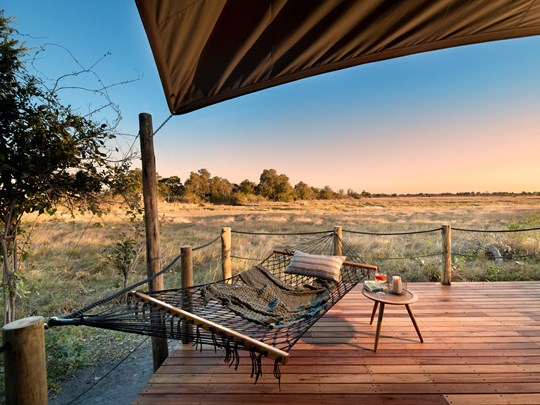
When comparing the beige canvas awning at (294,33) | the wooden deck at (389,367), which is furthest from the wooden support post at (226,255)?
the beige canvas awning at (294,33)

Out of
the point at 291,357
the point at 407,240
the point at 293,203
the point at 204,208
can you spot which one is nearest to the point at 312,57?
the point at 291,357

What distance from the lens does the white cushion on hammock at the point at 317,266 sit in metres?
2.68

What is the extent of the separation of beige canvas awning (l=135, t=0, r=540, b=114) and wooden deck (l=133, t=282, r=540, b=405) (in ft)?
5.77

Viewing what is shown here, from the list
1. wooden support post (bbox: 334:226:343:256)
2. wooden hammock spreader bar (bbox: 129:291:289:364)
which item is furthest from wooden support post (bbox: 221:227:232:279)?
wooden hammock spreader bar (bbox: 129:291:289:364)

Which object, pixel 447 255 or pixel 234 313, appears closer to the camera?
pixel 234 313

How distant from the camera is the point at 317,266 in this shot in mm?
2754

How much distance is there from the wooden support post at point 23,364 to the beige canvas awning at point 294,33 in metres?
1.00

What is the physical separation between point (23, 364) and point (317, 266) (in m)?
2.34

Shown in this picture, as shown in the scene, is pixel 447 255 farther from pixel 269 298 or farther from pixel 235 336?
pixel 235 336

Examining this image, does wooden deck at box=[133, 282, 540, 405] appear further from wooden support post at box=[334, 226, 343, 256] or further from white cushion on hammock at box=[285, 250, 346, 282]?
wooden support post at box=[334, 226, 343, 256]

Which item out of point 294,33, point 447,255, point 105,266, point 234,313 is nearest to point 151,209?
point 234,313

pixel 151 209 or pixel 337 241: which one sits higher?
pixel 151 209

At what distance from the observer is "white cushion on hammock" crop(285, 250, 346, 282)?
2.68 meters

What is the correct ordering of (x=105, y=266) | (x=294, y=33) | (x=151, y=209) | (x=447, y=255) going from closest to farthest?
(x=294, y=33), (x=151, y=209), (x=447, y=255), (x=105, y=266)
